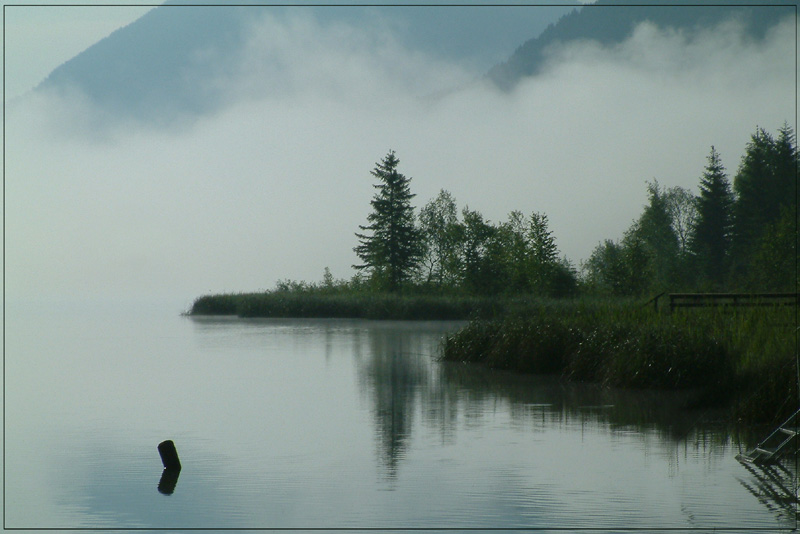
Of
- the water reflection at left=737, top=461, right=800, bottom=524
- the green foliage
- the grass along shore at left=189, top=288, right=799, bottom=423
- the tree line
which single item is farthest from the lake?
the green foliage

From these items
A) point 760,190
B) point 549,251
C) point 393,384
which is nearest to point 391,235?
point 549,251

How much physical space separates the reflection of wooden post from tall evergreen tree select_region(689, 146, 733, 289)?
46.1 metres

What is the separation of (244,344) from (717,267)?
3472 centimetres

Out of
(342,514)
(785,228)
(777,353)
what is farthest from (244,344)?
(785,228)

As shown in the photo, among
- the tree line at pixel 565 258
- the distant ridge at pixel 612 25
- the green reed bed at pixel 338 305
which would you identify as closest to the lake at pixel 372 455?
the green reed bed at pixel 338 305

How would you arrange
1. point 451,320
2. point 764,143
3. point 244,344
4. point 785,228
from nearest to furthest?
point 244,344 → point 451,320 → point 785,228 → point 764,143

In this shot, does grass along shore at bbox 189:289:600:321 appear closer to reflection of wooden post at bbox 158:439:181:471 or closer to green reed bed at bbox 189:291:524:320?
green reed bed at bbox 189:291:524:320

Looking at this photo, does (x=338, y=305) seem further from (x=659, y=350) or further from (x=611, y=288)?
(x=659, y=350)

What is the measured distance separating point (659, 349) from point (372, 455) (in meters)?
5.33

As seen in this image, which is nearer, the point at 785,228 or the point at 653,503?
the point at 653,503

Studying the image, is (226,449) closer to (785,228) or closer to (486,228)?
(785,228)

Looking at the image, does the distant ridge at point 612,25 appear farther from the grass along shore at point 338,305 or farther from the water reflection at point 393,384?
the water reflection at point 393,384

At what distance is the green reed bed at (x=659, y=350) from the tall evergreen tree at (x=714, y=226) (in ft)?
116

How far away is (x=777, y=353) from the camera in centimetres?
953
